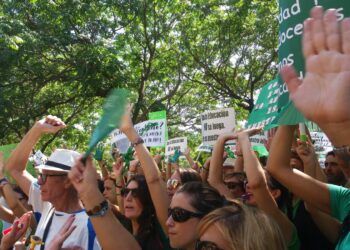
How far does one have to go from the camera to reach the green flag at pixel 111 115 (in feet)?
5.89

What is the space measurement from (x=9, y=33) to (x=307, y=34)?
36.8ft

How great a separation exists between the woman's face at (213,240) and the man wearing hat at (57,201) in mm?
1119

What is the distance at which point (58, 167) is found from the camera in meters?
3.34

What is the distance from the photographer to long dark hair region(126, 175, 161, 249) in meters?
3.13

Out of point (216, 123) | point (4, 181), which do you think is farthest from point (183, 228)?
point (216, 123)

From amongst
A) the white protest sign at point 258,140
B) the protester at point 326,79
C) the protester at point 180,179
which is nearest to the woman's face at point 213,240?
the protester at point 326,79

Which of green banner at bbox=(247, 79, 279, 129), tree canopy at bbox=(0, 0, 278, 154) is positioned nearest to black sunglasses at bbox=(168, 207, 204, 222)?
green banner at bbox=(247, 79, 279, 129)

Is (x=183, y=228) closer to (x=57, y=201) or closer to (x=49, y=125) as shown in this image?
(x=57, y=201)

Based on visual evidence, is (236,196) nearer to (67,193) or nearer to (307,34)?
(67,193)

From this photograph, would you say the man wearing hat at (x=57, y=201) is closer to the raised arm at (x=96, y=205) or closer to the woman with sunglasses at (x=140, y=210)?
Answer: the woman with sunglasses at (x=140, y=210)

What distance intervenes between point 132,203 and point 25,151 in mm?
1159

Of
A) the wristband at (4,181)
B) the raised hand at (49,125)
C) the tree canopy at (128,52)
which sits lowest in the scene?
the wristband at (4,181)

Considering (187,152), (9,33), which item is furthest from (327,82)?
(9,33)

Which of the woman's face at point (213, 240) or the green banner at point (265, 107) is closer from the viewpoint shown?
the woman's face at point (213, 240)
